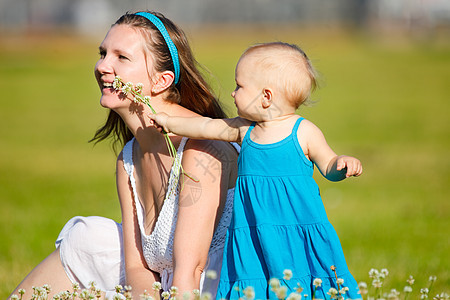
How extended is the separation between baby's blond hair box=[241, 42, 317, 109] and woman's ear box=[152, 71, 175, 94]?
0.79 metres

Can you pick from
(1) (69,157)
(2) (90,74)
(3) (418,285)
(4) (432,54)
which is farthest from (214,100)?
(4) (432,54)

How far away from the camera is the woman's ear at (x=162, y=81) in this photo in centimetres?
388

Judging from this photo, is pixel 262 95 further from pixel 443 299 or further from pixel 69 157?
pixel 69 157

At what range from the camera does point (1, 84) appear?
28.9 m

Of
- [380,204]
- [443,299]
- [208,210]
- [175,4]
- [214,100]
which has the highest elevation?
[175,4]

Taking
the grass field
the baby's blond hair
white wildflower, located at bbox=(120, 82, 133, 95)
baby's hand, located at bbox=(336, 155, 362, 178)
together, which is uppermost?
the baby's blond hair

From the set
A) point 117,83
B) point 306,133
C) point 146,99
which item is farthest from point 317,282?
point 117,83

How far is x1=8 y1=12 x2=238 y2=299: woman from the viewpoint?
11.9 ft

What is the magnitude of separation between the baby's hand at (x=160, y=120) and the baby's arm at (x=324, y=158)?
809 millimetres

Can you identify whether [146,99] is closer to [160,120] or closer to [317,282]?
[160,120]

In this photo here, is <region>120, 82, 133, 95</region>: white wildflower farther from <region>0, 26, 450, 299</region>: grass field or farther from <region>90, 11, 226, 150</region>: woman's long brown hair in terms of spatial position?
<region>0, 26, 450, 299</region>: grass field

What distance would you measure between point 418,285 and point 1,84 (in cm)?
2683

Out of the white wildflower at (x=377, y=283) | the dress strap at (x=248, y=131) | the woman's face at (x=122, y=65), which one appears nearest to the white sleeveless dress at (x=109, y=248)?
the woman's face at (x=122, y=65)

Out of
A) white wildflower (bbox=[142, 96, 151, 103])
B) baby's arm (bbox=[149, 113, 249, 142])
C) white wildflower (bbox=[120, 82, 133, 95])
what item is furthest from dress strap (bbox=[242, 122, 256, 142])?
white wildflower (bbox=[120, 82, 133, 95])
